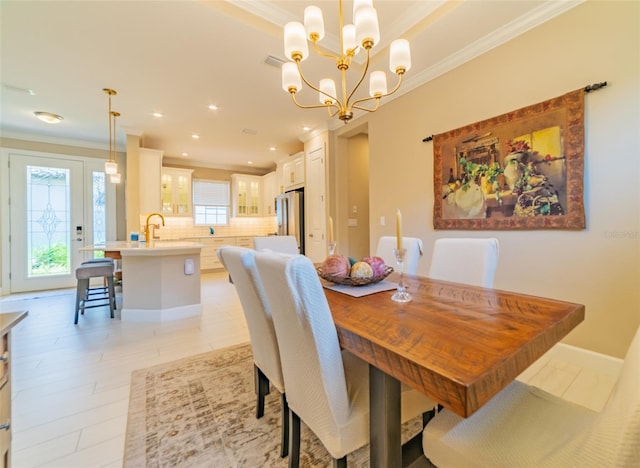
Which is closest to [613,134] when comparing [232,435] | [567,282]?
[567,282]

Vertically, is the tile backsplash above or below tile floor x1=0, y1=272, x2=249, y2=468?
above

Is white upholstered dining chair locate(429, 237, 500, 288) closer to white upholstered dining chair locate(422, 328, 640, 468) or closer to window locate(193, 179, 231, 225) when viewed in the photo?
white upholstered dining chair locate(422, 328, 640, 468)

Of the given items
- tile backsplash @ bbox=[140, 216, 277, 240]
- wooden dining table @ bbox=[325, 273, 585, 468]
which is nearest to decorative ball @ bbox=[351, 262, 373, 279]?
wooden dining table @ bbox=[325, 273, 585, 468]

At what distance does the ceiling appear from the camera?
2.12 metres

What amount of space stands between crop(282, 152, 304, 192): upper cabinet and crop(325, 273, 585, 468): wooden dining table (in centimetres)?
427

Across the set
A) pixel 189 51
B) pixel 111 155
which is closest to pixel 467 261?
pixel 189 51

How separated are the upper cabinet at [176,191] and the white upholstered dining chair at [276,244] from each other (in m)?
4.80

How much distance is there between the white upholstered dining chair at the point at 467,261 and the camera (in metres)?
1.59

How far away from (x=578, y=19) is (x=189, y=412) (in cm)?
373

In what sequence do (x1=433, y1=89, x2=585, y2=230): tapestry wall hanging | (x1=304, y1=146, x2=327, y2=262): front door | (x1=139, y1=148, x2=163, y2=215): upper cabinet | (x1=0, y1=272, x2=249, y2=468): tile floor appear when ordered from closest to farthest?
(x1=0, y1=272, x2=249, y2=468): tile floor < (x1=433, y1=89, x2=585, y2=230): tapestry wall hanging < (x1=304, y1=146, x2=327, y2=262): front door < (x1=139, y1=148, x2=163, y2=215): upper cabinet

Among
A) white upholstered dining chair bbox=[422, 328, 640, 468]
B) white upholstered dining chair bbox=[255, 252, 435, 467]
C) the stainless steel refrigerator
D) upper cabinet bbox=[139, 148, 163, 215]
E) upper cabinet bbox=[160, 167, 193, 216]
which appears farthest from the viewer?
upper cabinet bbox=[160, 167, 193, 216]

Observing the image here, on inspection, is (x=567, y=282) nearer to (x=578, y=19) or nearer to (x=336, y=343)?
(x=578, y=19)

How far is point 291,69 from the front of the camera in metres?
1.83

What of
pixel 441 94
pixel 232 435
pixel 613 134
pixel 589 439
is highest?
pixel 441 94
